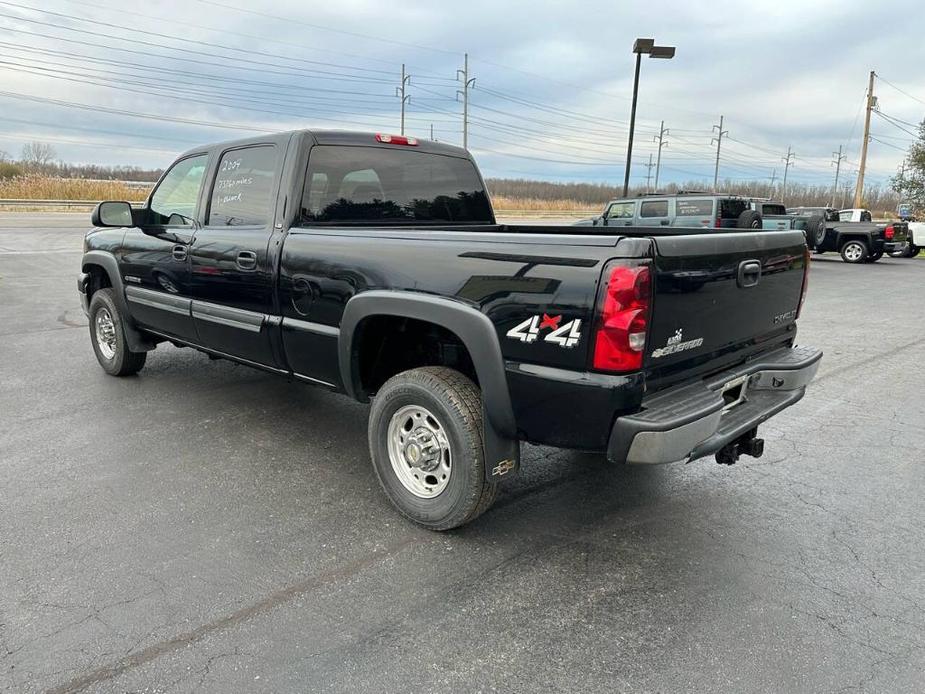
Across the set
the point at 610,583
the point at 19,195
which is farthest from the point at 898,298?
the point at 19,195

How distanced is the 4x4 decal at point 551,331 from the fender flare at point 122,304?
4.11 metres

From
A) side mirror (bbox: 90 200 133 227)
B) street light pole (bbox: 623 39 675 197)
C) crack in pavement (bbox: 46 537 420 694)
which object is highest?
street light pole (bbox: 623 39 675 197)

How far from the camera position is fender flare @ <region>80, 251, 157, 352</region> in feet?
18.2

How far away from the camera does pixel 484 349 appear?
2.88 m

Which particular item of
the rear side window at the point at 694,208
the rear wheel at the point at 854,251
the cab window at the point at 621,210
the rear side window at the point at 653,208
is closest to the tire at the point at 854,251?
the rear wheel at the point at 854,251

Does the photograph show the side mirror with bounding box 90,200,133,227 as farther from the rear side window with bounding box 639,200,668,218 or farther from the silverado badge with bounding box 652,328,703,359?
the rear side window with bounding box 639,200,668,218

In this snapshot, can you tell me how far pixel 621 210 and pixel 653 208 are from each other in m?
1.07

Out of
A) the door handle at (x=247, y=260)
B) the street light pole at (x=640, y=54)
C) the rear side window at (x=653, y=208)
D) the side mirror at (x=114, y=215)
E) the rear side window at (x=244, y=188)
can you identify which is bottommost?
the door handle at (x=247, y=260)

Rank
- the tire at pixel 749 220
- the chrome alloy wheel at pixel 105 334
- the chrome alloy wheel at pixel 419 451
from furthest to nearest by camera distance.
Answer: the tire at pixel 749 220, the chrome alloy wheel at pixel 105 334, the chrome alloy wheel at pixel 419 451

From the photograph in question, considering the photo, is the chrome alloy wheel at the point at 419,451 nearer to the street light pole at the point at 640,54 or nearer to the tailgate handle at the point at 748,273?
the tailgate handle at the point at 748,273

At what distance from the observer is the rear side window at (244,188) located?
408 cm

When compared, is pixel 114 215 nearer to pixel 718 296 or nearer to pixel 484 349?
pixel 484 349

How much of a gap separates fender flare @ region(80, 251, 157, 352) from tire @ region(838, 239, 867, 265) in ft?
68.6

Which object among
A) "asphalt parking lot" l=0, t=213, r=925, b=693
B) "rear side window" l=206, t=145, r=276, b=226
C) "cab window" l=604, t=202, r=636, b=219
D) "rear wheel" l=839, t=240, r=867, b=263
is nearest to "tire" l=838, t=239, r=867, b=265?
"rear wheel" l=839, t=240, r=867, b=263
